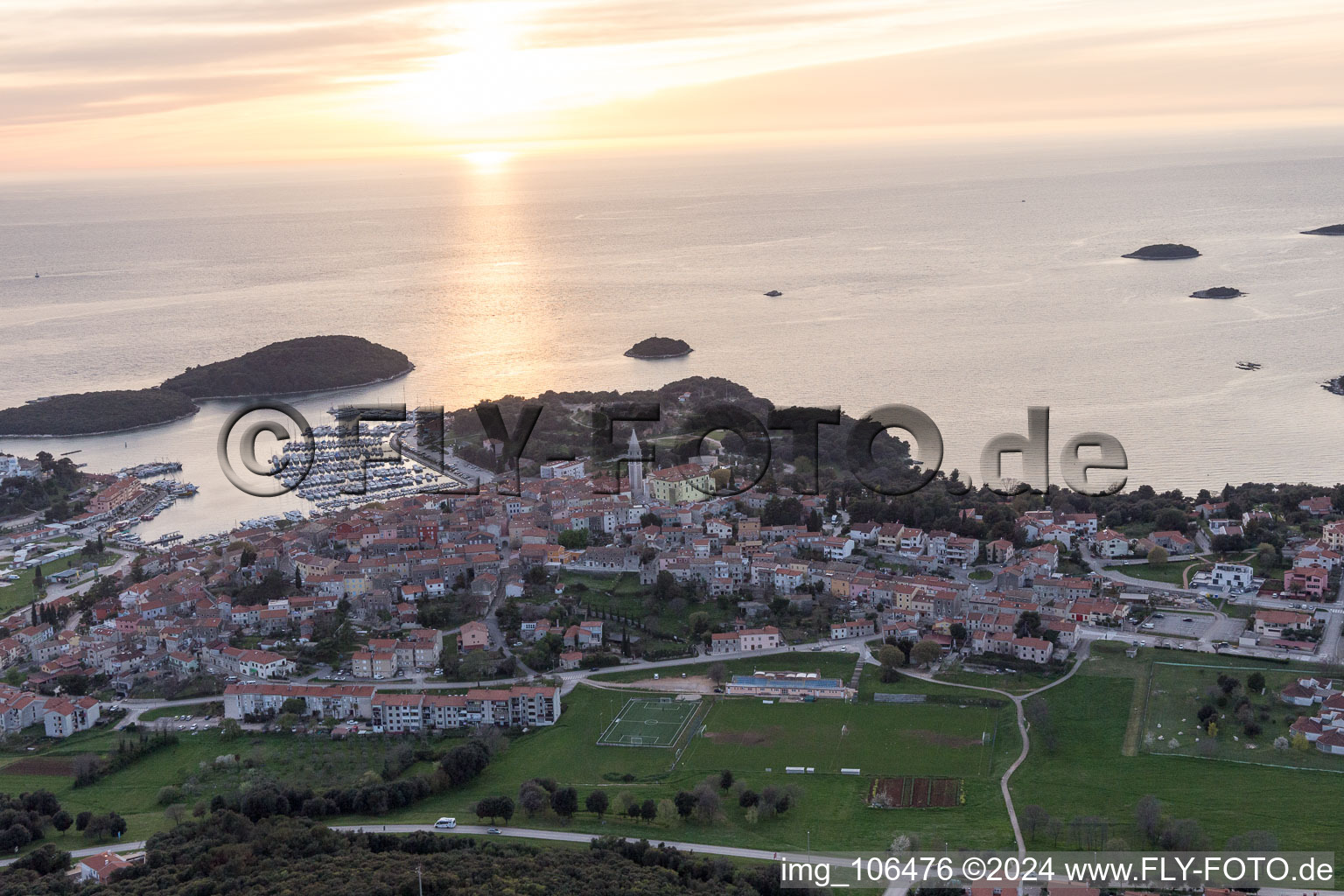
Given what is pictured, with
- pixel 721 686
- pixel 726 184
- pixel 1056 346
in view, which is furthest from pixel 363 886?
pixel 726 184

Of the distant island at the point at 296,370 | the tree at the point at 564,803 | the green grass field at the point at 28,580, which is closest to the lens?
the tree at the point at 564,803

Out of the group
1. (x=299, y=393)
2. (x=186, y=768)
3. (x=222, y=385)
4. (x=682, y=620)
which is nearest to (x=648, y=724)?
(x=682, y=620)

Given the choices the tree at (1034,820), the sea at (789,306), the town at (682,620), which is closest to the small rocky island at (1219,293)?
the sea at (789,306)

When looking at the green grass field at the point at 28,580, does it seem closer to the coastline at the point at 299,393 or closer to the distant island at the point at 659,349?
the coastline at the point at 299,393

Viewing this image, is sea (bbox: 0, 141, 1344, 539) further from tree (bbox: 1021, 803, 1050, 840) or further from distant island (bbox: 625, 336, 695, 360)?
tree (bbox: 1021, 803, 1050, 840)

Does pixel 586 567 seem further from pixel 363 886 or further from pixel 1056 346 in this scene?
pixel 1056 346

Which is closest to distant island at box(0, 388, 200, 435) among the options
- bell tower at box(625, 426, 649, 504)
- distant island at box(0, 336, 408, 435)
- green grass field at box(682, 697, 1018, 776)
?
distant island at box(0, 336, 408, 435)
